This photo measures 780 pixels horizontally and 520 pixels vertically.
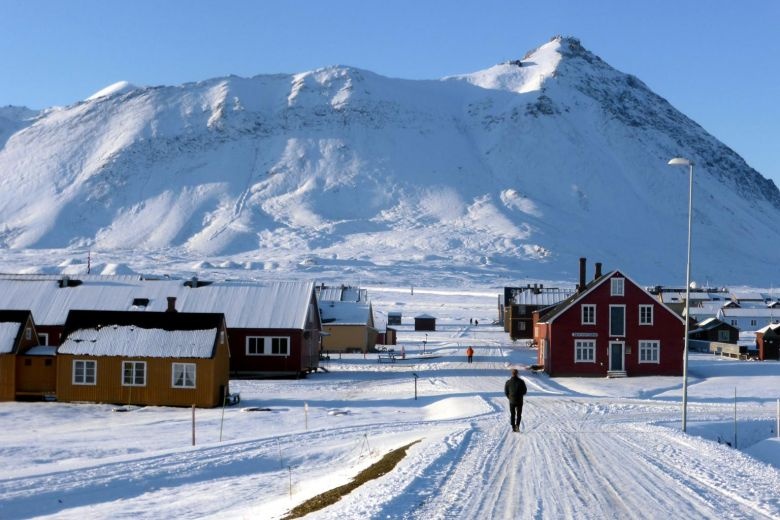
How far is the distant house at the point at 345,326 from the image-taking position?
248 ft

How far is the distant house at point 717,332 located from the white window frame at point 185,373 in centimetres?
6383

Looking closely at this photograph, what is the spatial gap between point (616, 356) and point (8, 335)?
32792mm

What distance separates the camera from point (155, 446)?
2664cm

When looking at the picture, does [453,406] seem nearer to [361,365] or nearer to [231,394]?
[231,394]

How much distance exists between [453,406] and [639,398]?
11.0 m

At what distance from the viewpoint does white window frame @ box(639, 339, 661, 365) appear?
178ft

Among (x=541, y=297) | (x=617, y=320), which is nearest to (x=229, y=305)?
(x=617, y=320)

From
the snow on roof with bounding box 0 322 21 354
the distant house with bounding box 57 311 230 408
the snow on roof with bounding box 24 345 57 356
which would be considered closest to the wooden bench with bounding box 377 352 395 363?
the distant house with bounding box 57 311 230 408

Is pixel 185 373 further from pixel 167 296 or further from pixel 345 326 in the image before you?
pixel 345 326

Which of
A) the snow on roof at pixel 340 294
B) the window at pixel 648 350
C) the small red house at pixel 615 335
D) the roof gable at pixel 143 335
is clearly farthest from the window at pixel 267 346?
the snow on roof at pixel 340 294

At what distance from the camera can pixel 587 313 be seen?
5484 cm

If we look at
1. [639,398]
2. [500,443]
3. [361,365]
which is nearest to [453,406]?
[639,398]

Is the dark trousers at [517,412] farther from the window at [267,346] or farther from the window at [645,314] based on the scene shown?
the window at [645,314]

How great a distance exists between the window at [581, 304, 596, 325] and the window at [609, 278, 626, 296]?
4.87 ft
